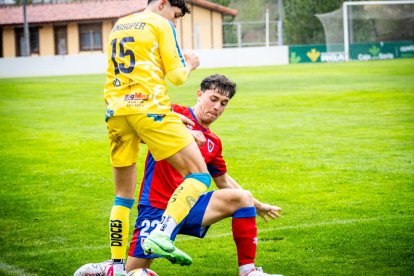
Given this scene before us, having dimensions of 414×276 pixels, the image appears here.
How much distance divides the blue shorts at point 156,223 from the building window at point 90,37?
66.4 metres

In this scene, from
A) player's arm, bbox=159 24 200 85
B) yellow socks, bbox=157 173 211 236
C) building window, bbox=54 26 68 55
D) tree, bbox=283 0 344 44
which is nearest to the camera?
yellow socks, bbox=157 173 211 236

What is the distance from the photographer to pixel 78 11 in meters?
73.8

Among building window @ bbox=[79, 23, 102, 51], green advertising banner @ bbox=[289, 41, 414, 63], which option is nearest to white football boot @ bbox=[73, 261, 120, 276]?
green advertising banner @ bbox=[289, 41, 414, 63]

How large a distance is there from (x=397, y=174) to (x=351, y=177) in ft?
2.20

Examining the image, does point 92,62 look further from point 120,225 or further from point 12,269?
point 120,225

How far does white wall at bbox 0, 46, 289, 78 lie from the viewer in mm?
49625

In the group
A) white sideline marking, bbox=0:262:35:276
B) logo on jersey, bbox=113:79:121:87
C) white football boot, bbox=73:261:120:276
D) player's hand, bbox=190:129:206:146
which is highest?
logo on jersey, bbox=113:79:121:87

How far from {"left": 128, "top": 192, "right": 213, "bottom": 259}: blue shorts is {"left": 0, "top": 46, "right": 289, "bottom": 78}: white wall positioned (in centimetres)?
4449

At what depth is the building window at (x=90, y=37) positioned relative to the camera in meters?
71.8

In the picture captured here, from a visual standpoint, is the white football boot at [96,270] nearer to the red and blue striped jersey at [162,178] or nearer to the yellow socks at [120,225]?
the yellow socks at [120,225]

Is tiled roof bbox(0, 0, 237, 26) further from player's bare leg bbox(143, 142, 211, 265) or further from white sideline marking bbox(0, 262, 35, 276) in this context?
player's bare leg bbox(143, 142, 211, 265)

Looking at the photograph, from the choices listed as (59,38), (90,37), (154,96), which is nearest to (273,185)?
(154,96)

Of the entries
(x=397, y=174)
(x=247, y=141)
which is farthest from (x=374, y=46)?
(x=397, y=174)

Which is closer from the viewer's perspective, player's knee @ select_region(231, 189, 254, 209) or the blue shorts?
player's knee @ select_region(231, 189, 254, 209)
